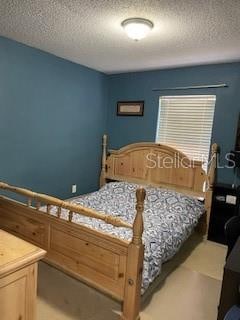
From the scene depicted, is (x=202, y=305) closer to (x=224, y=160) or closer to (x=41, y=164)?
(x=224, y=160)

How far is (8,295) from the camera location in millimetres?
1087

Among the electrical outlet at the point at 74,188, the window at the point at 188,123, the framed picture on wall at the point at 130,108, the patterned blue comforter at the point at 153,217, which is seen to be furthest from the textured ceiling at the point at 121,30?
the electrical outlet at the point at 74,188

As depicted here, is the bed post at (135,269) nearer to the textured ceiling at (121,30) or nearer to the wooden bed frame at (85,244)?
the wooden bed frame at (85,244)

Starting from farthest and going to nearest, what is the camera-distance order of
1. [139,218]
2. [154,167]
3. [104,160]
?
[104,160]
[154,167]
[139,218]

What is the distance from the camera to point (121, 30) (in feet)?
8.12

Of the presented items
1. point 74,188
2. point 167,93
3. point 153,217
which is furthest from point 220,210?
point 74,188

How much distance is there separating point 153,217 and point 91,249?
100cm

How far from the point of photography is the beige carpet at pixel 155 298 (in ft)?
6.41

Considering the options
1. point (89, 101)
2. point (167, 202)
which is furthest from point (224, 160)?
point (89, 101)

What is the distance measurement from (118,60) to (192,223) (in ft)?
7.83

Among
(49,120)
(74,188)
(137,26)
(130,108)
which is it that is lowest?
(74,188)

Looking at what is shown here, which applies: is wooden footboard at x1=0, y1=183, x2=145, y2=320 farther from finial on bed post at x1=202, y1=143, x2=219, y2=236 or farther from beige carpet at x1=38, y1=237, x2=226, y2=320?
finial on bed post at x1=202, y1=143, x2=219, y2=236

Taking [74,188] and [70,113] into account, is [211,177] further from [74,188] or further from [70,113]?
[70,113]

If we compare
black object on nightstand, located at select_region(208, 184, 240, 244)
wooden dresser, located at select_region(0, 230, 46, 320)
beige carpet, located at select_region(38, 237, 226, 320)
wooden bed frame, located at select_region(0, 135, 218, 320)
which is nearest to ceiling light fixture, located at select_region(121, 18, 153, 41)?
wooden bed frame, located at select_region(0, 135, 218, 320)
